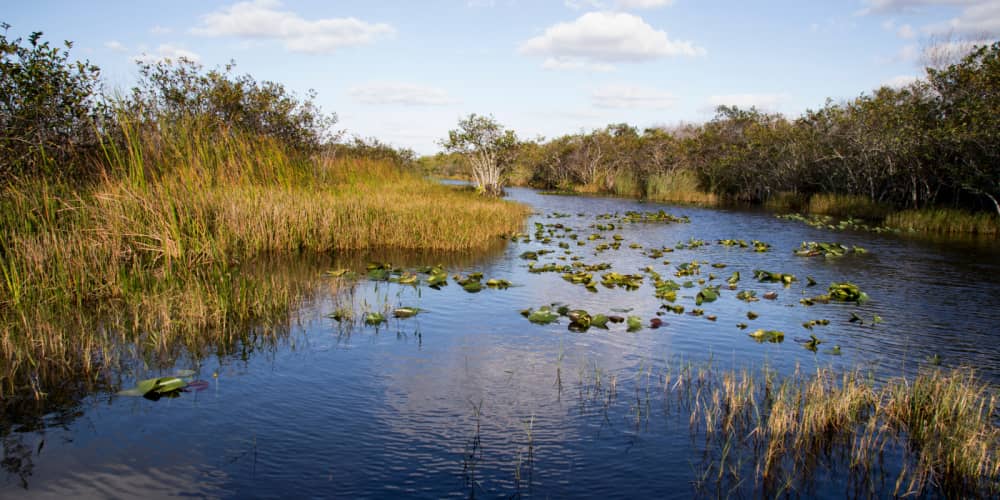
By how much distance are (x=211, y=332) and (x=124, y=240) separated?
3889 millimetres

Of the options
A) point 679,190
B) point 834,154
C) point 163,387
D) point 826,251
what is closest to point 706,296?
point 826,251

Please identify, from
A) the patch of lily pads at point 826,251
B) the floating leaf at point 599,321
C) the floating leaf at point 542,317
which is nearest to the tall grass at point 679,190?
the patch of lily pads at point 826,251

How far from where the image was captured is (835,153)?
2773 cm

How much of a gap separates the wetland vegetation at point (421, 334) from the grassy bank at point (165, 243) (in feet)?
0.19

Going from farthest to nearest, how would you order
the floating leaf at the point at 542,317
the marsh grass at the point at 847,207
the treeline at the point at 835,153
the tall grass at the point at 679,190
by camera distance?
the tall grass at the point at 679,190 → the marsh grass at the point at 847,207 → the treeline at the point at 835,153 → the floating leaf at the point at 542,317

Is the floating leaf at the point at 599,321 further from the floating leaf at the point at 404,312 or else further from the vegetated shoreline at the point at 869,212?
the vegetated shoreline at the point at 869,212

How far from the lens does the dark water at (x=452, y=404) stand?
4.24 m

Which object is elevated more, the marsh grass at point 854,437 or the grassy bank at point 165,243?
the grassy bank at point 165,243

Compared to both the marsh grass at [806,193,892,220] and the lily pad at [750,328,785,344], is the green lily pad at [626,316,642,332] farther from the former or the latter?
the marsh grass at [806,193,892,220]

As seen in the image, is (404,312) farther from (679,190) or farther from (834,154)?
(679,190)

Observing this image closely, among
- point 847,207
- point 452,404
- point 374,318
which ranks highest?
point 847,207

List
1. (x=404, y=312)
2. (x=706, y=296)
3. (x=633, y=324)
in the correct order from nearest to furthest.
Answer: (x=633, y=324), (x=404, y=312), (x=706, y=296)

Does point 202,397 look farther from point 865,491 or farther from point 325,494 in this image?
point 865,491

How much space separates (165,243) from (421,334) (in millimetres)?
5302
